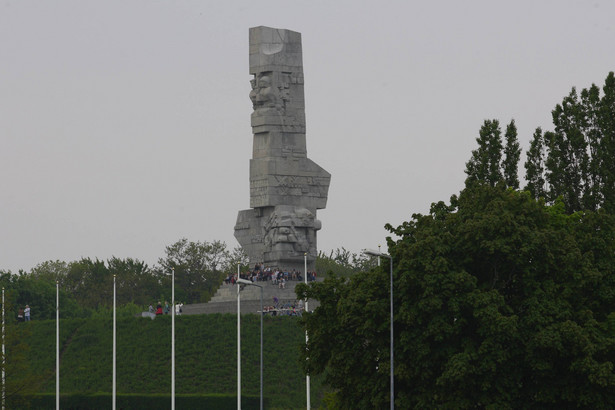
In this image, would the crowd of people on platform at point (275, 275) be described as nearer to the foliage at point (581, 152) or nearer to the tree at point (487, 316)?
the foliage at point (581, 152)

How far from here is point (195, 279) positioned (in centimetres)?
10931

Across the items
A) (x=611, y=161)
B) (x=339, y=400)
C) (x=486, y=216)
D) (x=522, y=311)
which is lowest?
(x=339, y=400)

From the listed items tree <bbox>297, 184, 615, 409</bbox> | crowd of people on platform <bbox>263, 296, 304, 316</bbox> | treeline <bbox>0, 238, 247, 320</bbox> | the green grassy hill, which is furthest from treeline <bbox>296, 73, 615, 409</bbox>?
treeline <bbox>0, 238, 247, 320</bbox>

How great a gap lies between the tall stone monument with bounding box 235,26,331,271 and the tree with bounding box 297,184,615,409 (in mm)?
30055

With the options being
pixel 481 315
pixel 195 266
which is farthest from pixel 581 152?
pixel 195 266

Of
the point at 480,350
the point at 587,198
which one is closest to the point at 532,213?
A: the point at 480,350

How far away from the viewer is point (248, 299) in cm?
6869

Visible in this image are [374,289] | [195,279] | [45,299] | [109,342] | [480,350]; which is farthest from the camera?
[195,279]

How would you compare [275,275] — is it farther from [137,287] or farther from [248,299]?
[137,287]

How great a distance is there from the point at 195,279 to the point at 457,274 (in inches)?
2986

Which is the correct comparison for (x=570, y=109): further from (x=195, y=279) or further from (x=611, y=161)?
(x=195, y=279)

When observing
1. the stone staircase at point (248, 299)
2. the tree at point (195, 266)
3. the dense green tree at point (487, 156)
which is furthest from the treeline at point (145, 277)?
the dense green tree at point (487, 156)

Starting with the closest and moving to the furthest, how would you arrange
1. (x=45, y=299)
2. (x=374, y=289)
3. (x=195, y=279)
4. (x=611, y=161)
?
1. (x=374, y=289)
2. (x=611, y=161)
3. (x=45, y=299)
4. (x=195, y=279)

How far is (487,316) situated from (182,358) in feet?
106
